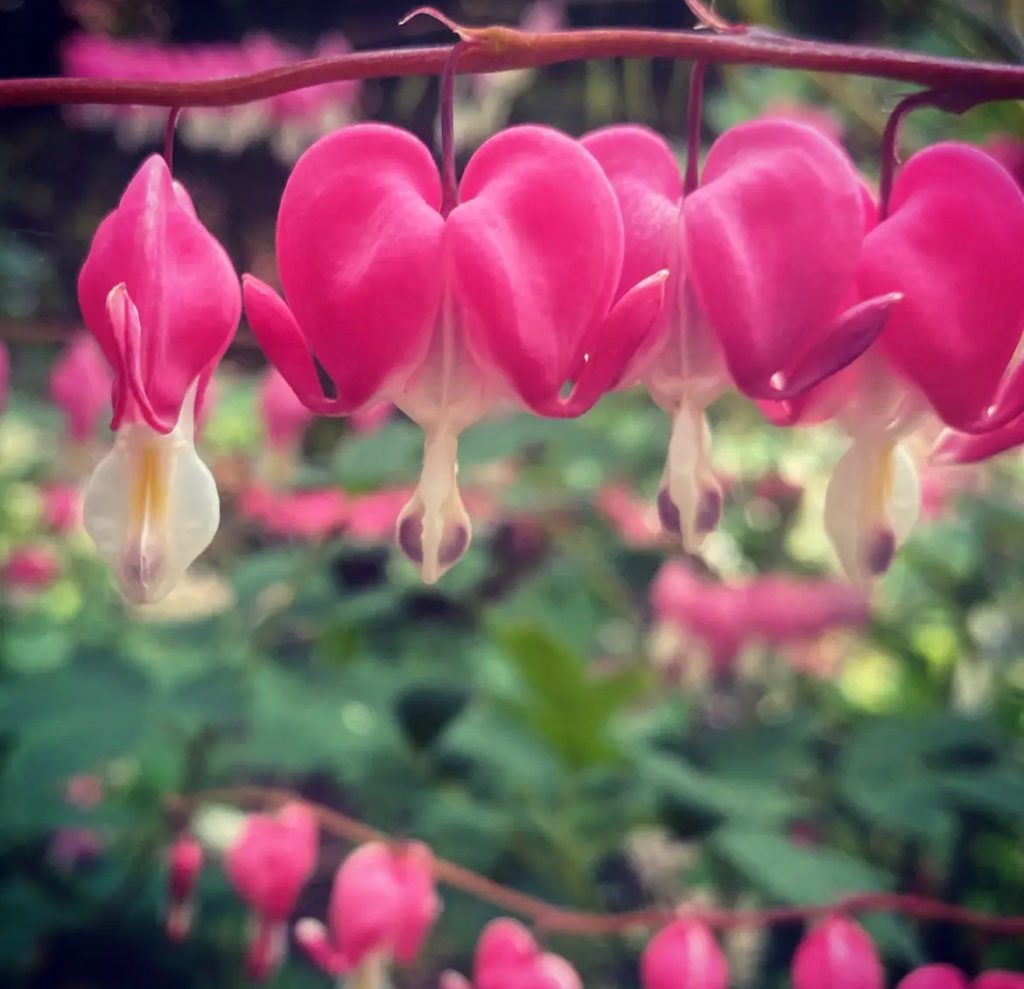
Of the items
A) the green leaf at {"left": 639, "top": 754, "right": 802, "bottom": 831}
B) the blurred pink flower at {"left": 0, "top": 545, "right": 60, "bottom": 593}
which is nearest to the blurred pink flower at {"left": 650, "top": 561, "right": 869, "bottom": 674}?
the green leaf at {"left": 639, "top": 754, "right": 802, "bottom": 831}

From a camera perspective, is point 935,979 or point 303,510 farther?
point 303,510

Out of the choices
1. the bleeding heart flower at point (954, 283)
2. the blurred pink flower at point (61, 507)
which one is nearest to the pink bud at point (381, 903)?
the bleeding heart flower at point (954, 283)

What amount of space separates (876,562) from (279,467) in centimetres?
123

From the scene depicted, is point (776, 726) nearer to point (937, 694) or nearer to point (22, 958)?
point (937, 694)

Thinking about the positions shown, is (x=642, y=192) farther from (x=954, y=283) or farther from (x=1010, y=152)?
(x=1010, y=152)

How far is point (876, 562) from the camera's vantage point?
0.57m

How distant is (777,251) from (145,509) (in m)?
0.32

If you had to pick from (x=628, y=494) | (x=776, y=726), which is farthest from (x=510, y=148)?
(x=628, y=494)

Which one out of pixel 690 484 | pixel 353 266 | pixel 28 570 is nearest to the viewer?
pixel 353 266

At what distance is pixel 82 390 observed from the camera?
5.20ft

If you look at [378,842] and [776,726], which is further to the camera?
[776,726]

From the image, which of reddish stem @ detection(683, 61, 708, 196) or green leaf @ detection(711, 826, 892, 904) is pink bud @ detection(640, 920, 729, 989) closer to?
green leaf @ detection(711, 826, 892, 904)

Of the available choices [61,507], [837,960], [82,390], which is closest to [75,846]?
[61,507]

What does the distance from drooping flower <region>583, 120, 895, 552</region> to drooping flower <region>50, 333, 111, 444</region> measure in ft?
4.27
